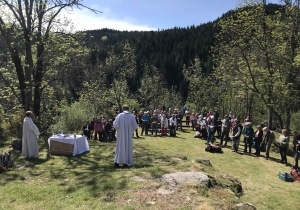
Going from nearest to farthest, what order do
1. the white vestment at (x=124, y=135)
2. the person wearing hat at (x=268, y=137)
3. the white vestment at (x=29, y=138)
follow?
1. the white vestment at (x=124, y=135)
2. the white vestment at (x=29, y=138)
3. the person wearing hat at (x=268, y=137)

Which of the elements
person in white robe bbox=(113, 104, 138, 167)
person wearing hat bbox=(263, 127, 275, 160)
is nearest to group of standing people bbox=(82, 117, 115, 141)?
person in white robe bbox=(113, 104, 138, 167)

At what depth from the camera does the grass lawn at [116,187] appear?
5504 mm

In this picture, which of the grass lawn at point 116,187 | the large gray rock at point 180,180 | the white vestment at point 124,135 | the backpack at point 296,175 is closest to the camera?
the grass lawn at point 116,187

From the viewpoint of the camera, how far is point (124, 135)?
8.21m

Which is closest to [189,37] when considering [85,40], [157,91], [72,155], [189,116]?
[157,91]

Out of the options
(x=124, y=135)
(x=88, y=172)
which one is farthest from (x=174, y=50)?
(x=88, y=172)

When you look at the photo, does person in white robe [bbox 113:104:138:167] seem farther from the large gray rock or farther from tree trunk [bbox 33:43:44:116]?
tree trunk [bbox 33:43:44:116]

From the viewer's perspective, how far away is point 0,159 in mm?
8508

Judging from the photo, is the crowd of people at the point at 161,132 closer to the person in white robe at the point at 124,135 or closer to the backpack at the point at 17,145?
the person in white robe at the point at 124,135

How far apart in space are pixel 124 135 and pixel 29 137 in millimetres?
3963

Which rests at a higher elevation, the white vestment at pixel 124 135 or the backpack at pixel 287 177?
the white vestment at pixel 124 135

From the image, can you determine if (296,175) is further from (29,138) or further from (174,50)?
(174,50)

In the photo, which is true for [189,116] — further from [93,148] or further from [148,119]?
[93,148]

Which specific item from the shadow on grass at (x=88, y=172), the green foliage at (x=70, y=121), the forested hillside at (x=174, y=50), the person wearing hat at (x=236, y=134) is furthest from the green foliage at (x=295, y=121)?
the forested hillside at (x=174, y=50)
